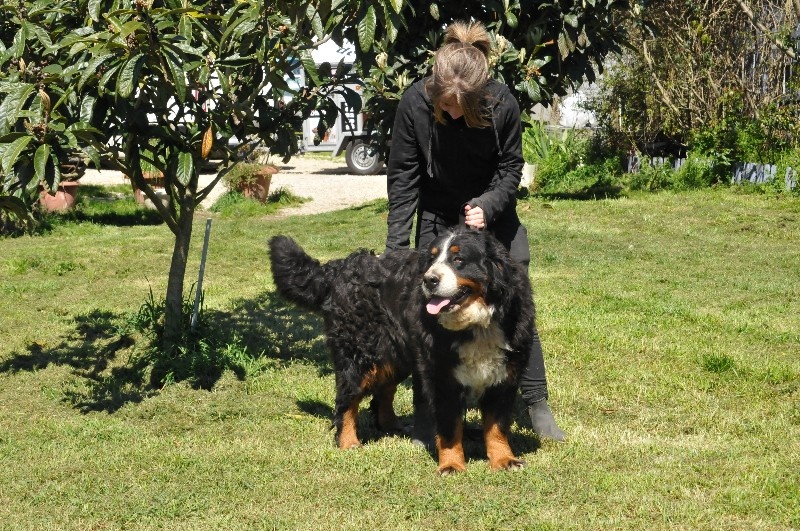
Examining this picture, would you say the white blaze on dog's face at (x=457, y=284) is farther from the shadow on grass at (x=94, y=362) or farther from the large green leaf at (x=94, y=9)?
the shadow on grass at (x=94, y=362)

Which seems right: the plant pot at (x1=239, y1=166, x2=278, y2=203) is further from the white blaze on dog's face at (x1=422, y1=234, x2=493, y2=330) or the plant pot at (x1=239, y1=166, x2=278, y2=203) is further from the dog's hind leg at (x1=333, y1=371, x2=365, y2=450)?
the white blaze on dog's face at (x1=422, y1=234, x2=493, y2=330)

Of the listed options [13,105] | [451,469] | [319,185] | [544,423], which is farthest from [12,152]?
[319,185]

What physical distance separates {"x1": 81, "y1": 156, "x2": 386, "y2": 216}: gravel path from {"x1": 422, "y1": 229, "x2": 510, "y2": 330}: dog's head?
1153 cm

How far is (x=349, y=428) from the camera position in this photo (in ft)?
17.5

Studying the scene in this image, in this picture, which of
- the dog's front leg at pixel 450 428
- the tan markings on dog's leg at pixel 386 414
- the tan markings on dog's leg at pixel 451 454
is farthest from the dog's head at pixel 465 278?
the tan markings on dog's leg at pixel 386 414

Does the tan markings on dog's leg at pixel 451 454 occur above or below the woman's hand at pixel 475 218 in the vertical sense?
below

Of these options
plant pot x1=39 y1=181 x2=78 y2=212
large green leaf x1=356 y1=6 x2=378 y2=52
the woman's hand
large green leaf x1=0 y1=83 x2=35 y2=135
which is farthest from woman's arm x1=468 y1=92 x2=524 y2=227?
plant pot x1=39 y1=181 x2=78 y2=212

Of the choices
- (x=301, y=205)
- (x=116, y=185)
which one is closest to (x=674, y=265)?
(x=301, y=205)

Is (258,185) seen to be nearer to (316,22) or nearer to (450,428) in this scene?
(316,22)

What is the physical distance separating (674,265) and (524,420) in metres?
5.26

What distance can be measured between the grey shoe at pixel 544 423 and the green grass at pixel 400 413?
0.24 ft

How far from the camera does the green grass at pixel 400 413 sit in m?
4.36

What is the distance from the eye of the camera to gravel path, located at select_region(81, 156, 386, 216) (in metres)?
16.8

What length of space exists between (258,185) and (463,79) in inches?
477
